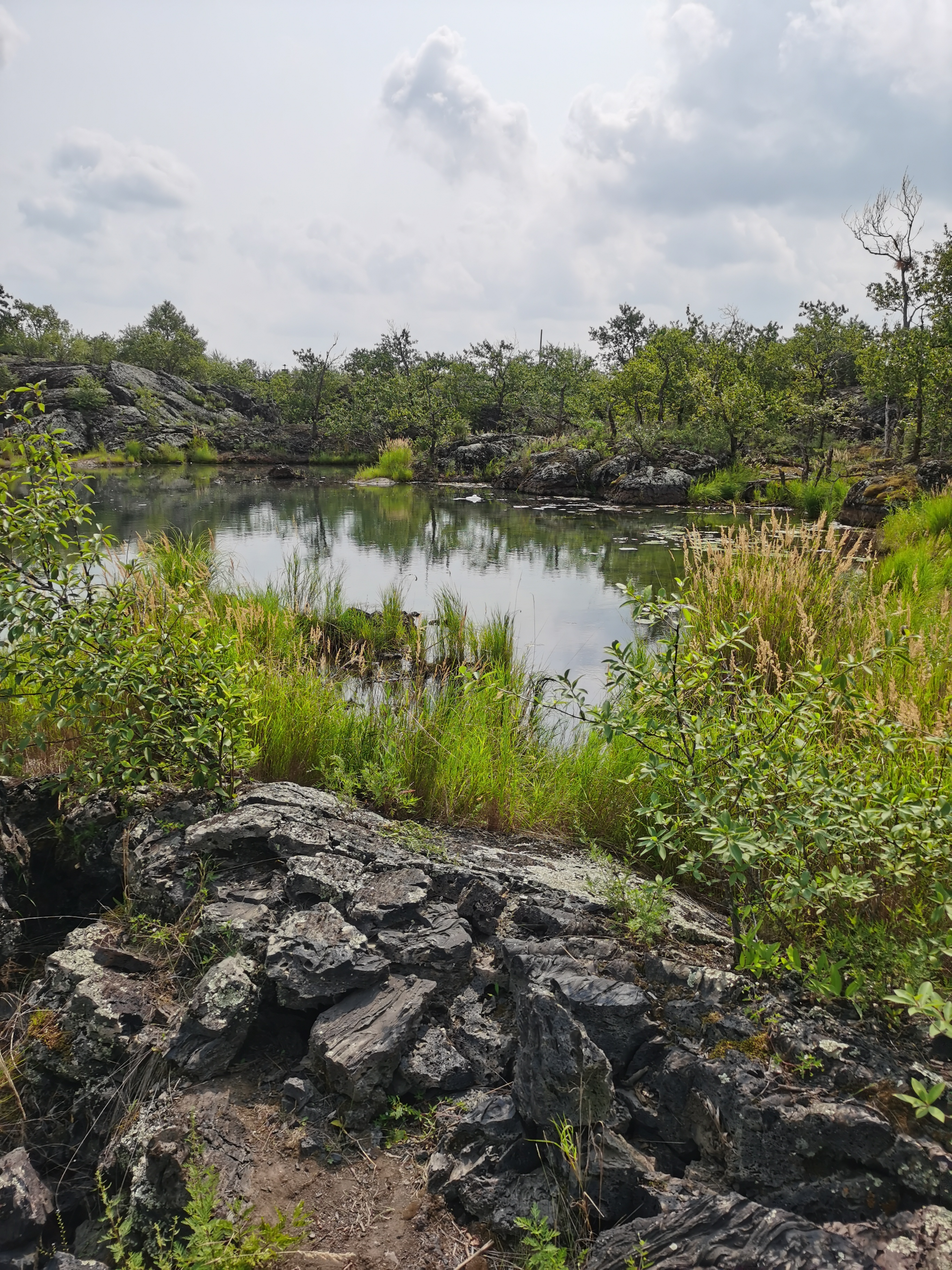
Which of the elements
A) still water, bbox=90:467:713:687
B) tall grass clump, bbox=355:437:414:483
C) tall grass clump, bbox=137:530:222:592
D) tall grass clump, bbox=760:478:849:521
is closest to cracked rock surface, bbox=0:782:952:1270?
tall grass clump, bbox=137:530:222:592

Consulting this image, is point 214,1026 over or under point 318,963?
under

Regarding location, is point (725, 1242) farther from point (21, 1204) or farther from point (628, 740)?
point (628, 740)

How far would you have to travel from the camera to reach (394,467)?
99.4 ft

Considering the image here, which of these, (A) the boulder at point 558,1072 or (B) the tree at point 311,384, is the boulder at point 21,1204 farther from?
(B) the tree at point 311,384

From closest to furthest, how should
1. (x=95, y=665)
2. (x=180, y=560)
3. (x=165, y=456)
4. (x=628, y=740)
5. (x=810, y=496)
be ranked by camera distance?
(x=95, y=665) < (x=628, y=740) < (x=180, y=560) < (x=810, y=496) < (x=165, y=456)

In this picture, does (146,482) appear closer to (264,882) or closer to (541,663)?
(541,663)

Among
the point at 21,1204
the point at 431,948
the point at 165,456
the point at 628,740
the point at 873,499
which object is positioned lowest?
the point at 21,1204

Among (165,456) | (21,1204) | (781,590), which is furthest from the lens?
(165,456)

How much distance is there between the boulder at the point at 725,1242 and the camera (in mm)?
1354

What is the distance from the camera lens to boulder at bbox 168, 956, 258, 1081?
80.7 inches

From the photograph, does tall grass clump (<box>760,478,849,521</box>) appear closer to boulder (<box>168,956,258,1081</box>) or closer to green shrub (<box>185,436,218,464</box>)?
boulder (<box>168,956,258,1081</box>)

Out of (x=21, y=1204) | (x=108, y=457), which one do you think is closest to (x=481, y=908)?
(x=21, y=1204)

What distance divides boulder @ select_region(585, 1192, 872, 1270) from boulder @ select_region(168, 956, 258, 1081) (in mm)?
1120

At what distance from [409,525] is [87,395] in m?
27.4
